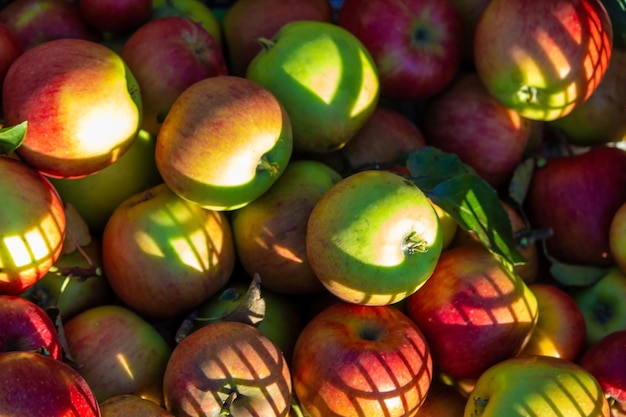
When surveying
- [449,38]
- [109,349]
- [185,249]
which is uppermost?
[449,38]

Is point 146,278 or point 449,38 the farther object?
point 449,38

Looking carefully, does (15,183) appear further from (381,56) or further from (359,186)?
(381,56)

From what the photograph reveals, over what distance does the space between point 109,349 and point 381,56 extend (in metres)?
0.87

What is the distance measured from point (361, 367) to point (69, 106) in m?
0.64

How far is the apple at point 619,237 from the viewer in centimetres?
136

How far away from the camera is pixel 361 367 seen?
3.51ft

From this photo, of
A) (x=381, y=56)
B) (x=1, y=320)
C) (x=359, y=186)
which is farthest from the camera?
(x=381, y=56)

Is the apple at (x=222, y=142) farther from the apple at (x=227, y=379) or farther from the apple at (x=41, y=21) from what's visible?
the apple at (x=41, y=21)

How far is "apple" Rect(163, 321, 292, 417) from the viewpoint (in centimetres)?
101

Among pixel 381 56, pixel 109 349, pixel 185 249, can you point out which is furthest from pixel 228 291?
pixel 381 56

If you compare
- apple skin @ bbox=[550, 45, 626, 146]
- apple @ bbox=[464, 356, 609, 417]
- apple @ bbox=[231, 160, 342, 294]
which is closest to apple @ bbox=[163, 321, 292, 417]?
apple @ bbox=[231, 160, 342, 294]

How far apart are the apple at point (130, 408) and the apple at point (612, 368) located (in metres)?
0.76

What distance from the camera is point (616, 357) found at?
119cm

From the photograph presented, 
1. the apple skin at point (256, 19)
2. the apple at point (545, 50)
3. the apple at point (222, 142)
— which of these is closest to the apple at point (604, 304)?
the apple at point (545, 50)
